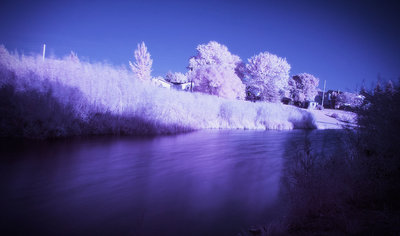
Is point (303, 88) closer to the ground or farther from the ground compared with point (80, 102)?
farther from the ground

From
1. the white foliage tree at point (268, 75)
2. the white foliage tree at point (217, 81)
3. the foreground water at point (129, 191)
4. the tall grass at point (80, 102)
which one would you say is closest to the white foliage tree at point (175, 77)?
the white foliage tree at point (268, 75)

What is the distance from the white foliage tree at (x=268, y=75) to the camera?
39219mm

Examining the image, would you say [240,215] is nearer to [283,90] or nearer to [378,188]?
[378,188]

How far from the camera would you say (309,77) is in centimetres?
5456

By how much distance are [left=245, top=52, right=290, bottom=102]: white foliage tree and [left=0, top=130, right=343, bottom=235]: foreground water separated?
34175 mm

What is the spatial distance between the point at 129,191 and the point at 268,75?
4013 cm

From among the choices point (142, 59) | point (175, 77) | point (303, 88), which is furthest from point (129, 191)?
point (175, 77)

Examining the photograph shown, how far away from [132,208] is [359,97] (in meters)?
5.44

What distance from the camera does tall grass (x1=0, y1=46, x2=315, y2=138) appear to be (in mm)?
6910

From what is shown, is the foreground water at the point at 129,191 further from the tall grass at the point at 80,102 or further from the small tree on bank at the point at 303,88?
the small tree on bank at the point at 303,88

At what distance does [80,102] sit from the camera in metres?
8.51

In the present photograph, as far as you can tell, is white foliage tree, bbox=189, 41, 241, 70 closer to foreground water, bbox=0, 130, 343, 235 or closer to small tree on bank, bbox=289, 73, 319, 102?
small tree on bank, bbox=289, 73, 319, 102

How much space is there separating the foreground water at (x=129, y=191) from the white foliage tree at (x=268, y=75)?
34.2 m

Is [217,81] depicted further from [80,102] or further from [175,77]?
[175,77]
